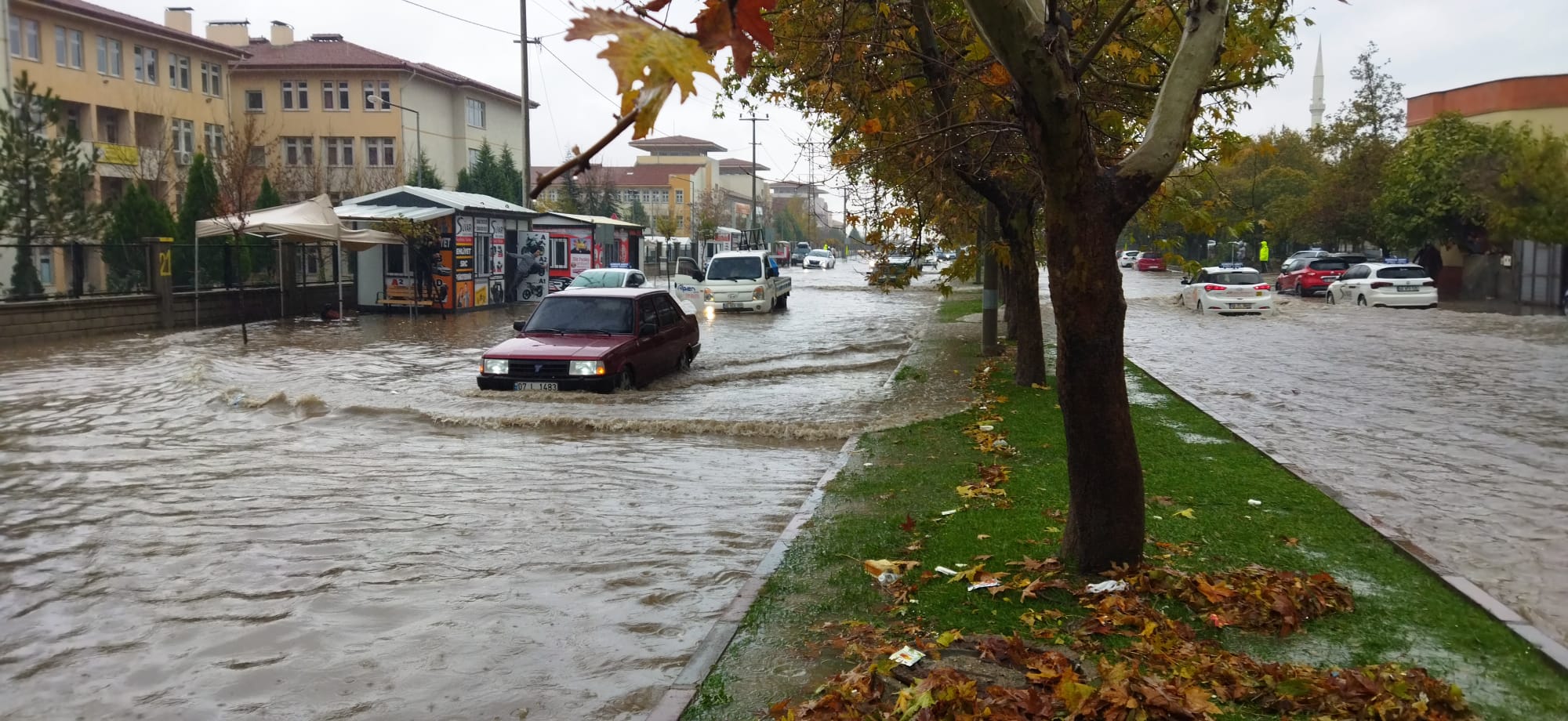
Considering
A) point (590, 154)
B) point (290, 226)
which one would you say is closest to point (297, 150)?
point (290, 226)

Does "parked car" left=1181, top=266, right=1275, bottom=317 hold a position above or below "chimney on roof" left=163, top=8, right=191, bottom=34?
below

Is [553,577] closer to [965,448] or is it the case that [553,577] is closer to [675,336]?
[965,448]

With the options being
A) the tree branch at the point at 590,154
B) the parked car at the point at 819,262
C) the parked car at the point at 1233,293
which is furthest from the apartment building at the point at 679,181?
the tree branch at the point at 590,154

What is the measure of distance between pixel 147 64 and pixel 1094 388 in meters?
52.6

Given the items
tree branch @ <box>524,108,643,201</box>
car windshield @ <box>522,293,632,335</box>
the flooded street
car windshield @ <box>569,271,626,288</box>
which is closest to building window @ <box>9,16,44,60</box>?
car windshield @ <box>569,271,626,288</box>

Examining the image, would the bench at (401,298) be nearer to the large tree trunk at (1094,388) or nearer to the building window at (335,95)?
the large tree trunk at (1094,388)

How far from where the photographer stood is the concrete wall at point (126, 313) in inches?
902

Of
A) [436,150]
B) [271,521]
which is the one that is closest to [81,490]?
[271,521]

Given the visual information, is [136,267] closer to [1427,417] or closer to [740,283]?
[740,283]

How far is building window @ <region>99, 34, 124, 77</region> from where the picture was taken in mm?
46156

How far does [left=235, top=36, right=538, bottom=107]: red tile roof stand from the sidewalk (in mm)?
58160

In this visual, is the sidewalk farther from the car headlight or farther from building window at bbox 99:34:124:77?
building window at bbox 99:34:124:77

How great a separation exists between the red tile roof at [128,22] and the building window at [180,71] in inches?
33.4

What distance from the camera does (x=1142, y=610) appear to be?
562 cm
